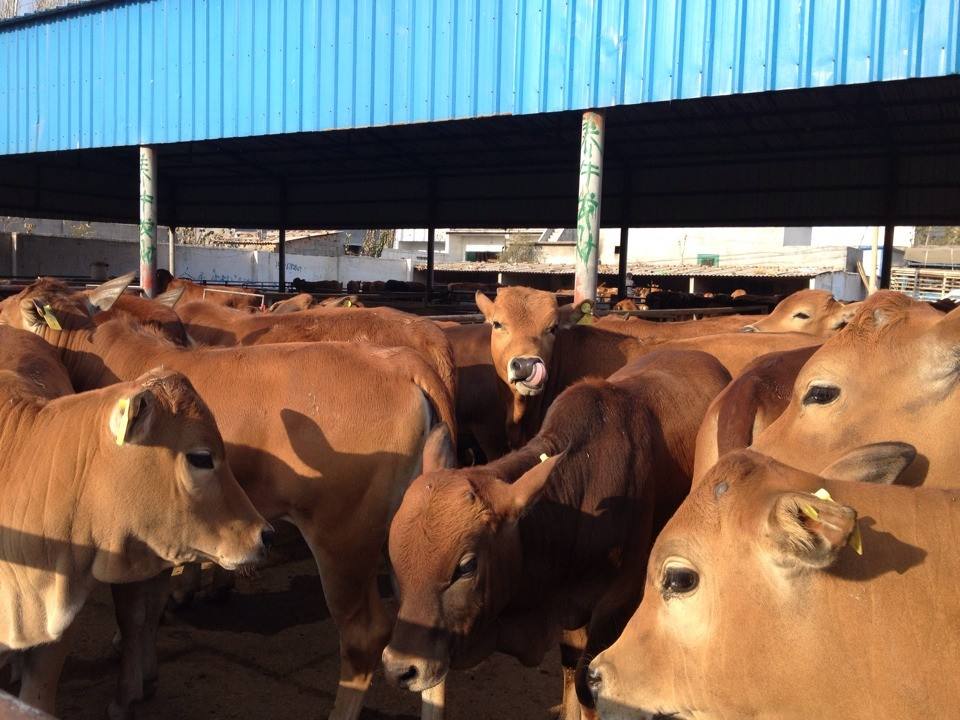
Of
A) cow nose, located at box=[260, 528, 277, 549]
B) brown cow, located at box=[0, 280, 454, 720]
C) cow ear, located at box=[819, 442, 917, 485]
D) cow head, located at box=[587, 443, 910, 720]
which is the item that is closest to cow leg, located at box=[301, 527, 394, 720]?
brown cow, located at box=[0, 280, 454, 720]

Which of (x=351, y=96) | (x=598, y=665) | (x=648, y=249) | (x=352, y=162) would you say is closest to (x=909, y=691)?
(x=598, y=665)

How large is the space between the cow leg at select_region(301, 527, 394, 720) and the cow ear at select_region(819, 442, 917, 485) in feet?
8.00

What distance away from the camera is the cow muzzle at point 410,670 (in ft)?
10.6

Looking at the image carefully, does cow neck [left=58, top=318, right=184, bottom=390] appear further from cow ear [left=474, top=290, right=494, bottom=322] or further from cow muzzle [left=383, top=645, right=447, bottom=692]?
cow ear [left=474, top=290, right=494, bottom=322]

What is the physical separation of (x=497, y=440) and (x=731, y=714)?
5065 mm

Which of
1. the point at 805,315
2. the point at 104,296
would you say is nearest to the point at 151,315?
the point at 104,296

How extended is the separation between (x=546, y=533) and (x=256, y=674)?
7.00ft

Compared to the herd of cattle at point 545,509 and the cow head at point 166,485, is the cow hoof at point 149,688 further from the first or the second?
the cow head at point 166,485

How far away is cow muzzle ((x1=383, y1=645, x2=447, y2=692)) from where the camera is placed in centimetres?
324

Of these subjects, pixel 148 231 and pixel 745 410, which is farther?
pixel 148 231

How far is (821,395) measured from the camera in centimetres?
352

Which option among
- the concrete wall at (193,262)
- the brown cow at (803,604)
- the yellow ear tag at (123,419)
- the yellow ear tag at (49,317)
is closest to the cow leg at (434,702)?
the brown cow at (803,604)

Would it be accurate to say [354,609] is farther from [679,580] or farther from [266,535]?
[679,580]

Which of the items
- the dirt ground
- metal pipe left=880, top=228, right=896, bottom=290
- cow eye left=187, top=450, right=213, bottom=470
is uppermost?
metal pipe left=880, top=228, right=896, bottom=290
